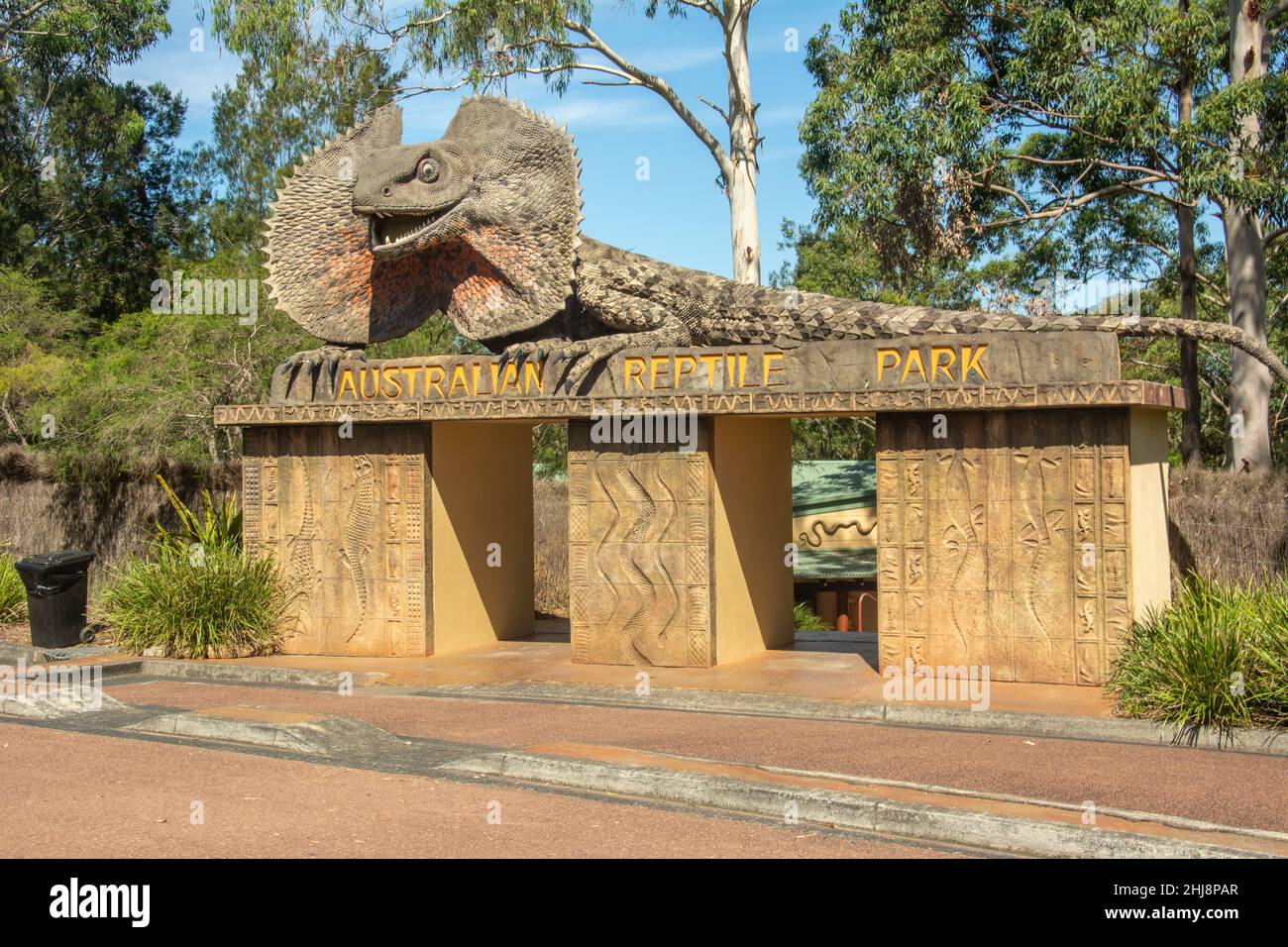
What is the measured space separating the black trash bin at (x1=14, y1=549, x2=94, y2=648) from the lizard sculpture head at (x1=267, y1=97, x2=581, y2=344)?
3.97m

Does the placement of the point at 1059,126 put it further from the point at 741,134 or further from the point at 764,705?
the point at 764,705

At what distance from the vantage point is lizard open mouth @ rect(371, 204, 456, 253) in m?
→ 12.9

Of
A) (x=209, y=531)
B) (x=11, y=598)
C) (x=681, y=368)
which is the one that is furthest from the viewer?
(x=11, y=598)

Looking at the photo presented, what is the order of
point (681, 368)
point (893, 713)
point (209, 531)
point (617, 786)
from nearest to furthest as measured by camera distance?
point (617, 786) → point (893, 713) → point (681, 368) → point (209, 531)

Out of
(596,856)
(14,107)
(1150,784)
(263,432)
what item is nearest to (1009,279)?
(263,432)

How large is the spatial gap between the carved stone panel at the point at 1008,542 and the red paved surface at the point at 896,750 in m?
1.68

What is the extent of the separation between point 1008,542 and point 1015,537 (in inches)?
2.7

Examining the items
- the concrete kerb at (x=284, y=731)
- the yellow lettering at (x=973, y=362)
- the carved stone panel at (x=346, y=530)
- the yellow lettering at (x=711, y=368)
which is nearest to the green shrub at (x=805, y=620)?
the carved stone panel at (x=346, y=530)

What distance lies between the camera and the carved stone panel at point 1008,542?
10328mm

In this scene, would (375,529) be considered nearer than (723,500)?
No

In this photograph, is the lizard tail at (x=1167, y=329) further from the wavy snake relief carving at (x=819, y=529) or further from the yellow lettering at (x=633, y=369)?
the wavy snake relief carving at (x=819, y=529)

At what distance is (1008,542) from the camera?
35.1 feet

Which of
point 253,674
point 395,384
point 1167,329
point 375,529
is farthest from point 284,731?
point 1167,329

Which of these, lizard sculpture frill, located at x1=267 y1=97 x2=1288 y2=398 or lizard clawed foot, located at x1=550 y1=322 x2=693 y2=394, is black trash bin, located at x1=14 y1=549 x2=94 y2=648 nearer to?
lizard sculpture frill, located at x1=267 y1=97 x2=1288 y2=398
